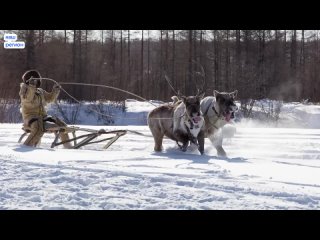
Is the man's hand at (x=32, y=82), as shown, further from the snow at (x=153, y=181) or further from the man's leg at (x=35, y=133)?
the snow at (x=153, y=181)

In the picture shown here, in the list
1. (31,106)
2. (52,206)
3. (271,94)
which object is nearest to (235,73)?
(271,94)

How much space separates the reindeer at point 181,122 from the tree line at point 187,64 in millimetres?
19084

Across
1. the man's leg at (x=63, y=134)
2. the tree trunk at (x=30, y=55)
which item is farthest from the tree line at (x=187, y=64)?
the man's leg at (x=63, y=134)

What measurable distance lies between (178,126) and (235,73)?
23311 millimetres

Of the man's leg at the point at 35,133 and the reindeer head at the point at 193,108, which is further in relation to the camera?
the man's leg at the point at 35,133

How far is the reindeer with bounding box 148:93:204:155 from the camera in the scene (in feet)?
28.7

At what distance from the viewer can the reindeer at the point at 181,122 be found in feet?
28.7

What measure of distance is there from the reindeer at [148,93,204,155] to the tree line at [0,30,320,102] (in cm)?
1908

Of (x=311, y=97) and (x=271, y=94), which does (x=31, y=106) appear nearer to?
(x=271, y=94)

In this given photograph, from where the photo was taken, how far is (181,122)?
29.6 feet

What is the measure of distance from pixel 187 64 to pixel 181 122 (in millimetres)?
25598

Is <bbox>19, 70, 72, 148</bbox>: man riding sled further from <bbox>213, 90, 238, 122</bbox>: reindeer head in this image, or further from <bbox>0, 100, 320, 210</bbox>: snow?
<bbox>213, 90, 238, 122</bbox>: reindeer head

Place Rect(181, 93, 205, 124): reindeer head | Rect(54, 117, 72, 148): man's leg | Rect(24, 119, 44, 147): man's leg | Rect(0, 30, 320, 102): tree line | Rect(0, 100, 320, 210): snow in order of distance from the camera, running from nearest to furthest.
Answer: Rect(0, 100, 320, 210): snow, Rect(181, 93, 205, 124): reindeer head, Rect(24, 119, 44, 147): man's leg, Rect(54, 117, 72, 148): man's leg, Rect(0, 30, 320, 102): tree line

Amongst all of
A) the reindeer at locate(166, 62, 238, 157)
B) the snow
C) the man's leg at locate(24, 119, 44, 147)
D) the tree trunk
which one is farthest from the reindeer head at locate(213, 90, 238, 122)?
the tree trunk
